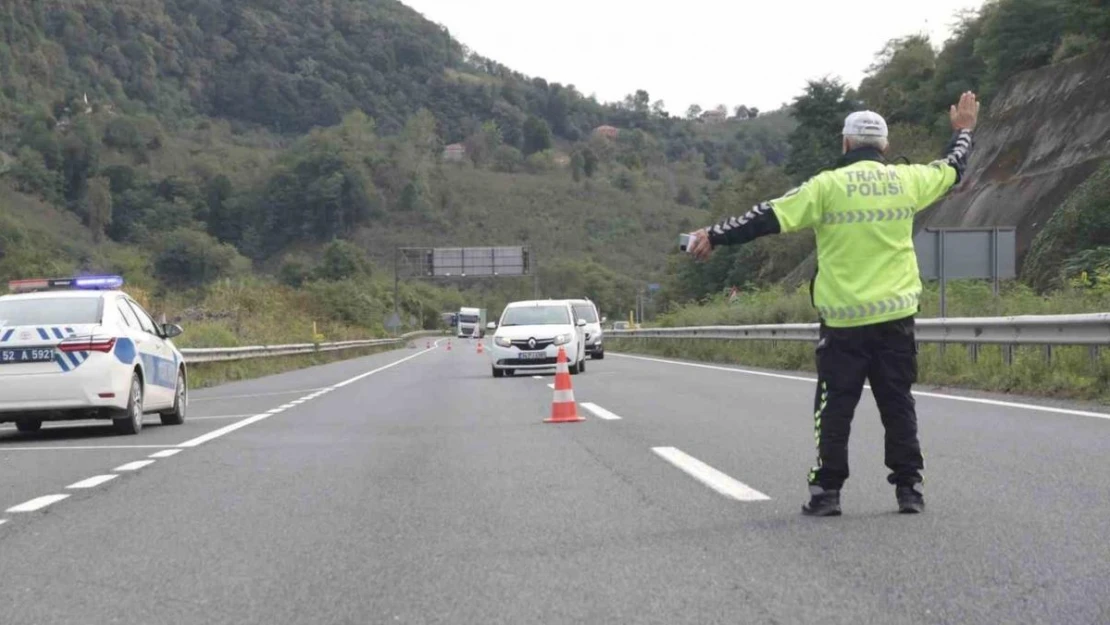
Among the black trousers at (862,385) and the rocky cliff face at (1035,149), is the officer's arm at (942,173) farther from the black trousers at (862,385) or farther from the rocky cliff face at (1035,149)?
the rocky cliff face at (1035,149)

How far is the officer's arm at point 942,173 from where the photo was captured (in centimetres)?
696

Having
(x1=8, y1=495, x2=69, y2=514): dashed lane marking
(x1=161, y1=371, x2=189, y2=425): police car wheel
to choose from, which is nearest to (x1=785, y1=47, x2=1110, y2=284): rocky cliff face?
(x1=161, y1=371, x2=189, y2=425): police car wheel

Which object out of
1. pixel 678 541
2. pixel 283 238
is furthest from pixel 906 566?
pixel 283 238

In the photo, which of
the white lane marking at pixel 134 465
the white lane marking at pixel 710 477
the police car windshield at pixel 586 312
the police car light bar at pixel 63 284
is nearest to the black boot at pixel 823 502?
the white lane marking at pixel 710 477

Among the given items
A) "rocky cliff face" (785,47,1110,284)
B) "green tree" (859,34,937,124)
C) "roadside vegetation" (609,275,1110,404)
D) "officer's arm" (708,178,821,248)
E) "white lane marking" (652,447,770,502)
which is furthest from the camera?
"green tree" (859,34,937,124)

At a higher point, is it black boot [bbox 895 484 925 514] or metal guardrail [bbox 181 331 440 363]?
metal guardrail [bbox 181 331 440 363]

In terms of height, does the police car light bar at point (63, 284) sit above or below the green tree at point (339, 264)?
below

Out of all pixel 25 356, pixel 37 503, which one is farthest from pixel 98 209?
pixel 37 503

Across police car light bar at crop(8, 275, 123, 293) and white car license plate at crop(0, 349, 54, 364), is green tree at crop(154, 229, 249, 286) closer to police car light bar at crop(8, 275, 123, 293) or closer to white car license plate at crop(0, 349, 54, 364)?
police car light bar at crop(8, 275, 123, 293)

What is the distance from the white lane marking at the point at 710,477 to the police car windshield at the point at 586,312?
94.1 feet

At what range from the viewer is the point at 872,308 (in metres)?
6.75

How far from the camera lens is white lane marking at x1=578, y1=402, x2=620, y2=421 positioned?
556 inches

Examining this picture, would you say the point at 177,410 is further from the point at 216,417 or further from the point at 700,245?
the point at 700,245

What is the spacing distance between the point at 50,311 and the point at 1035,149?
1489 inches
